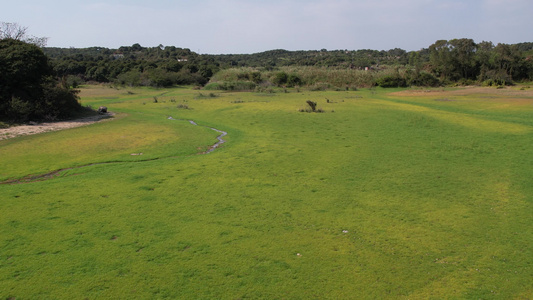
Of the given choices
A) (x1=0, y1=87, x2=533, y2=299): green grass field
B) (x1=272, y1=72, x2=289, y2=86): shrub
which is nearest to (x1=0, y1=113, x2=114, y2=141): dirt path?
(x1=0, y1=87, x2=533, y2=299): green grass field

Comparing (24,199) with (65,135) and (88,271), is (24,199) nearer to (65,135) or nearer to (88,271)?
(88,271)

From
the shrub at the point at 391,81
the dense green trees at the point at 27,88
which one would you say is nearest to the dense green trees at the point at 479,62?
the shrub at the point at 391,81

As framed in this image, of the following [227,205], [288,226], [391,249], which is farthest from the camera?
[227,205]

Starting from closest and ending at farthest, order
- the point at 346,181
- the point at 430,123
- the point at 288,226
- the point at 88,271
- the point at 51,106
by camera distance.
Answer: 1. the point at 88,271
2. the point at 288,226
3. the point at 346,181
4. the point at 430,123
5. the point at 51,106

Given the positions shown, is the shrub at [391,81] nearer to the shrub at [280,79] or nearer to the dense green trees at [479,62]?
the dense green trees at [479,62]

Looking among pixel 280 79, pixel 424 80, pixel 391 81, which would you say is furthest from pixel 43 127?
pixel 424 80

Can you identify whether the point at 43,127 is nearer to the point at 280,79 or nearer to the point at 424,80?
the point at 280,79

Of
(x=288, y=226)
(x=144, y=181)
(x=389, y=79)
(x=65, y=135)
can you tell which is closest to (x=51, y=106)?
(x=65, y=135)
